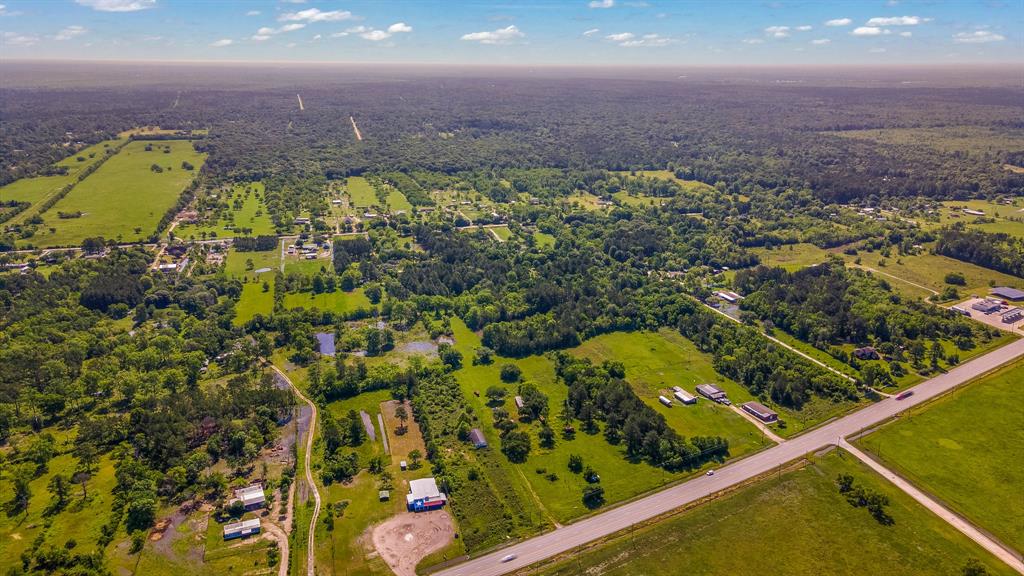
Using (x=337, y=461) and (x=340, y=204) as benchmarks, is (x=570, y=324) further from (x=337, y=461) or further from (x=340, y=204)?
(x=340, y=204)

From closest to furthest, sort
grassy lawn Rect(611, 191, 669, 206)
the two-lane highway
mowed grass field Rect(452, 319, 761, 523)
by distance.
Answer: the two-lane highway → mowed grass field Rect(452, 319, 761, 523) → grassy lawn Rect(611, 191, 669, 206)

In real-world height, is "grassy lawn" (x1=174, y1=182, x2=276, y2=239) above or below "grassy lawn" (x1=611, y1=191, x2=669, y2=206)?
below

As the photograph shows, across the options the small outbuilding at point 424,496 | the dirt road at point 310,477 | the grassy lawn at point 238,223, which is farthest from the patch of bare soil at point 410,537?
the grassy lawn at point 238,223

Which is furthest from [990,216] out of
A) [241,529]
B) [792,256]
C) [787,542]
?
[241,529]

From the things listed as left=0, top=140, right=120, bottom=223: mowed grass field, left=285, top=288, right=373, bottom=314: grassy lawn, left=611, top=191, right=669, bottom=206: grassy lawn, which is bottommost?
left=285, top=288, right=373, bottom=314: grassy lawn

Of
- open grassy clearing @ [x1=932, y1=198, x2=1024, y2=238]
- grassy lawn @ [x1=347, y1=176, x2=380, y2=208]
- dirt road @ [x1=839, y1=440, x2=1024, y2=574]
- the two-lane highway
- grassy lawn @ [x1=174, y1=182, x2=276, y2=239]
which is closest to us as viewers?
the two-lane highway

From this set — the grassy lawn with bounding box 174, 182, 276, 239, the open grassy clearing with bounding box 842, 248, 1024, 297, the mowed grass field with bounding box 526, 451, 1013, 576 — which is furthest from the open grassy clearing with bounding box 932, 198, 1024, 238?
the grassy lawn with bounding box 174, 182, 276, 239

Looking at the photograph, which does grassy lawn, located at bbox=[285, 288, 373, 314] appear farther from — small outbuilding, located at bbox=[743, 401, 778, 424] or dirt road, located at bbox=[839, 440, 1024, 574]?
dirt road, located at bbox=[839, 440, 1024, 574]
